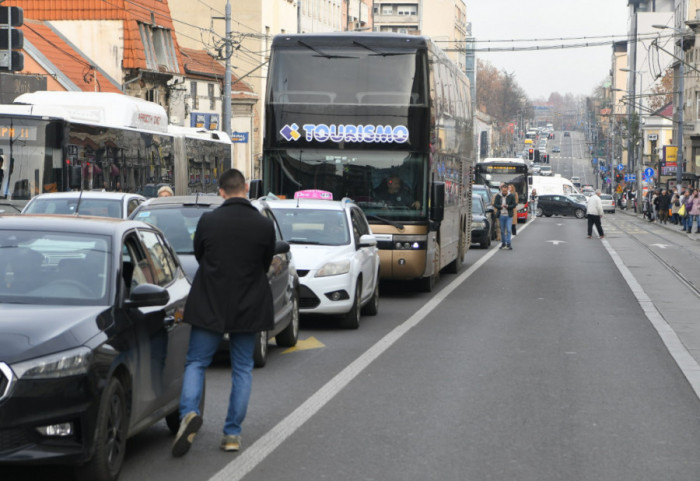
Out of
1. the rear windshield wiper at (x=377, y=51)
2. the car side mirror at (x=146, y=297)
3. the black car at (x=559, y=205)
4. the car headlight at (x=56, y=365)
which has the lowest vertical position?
the black car at (x=559, y=205)

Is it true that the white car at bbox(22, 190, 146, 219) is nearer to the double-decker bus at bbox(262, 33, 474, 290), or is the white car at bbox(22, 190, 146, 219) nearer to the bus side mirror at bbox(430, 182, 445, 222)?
the double-decker bus at bbox(262, 33, 474, 290)

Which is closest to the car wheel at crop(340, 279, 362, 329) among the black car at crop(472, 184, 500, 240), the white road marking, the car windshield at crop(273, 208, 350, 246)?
the white road marking

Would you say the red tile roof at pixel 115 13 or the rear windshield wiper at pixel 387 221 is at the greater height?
the red tile roof at pixel 115 13

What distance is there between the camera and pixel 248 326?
305 inches

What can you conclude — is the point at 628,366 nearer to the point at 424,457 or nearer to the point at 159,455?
the point at 424,457

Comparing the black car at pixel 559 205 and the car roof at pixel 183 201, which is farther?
the black car at pixel 559 205

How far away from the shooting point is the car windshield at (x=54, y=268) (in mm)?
7180

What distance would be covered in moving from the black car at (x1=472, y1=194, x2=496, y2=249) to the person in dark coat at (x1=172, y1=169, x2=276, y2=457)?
1126 inches

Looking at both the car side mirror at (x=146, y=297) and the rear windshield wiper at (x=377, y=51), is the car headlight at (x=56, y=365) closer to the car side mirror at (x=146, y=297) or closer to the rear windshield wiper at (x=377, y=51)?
the car side mirror at (x=146, y=297)

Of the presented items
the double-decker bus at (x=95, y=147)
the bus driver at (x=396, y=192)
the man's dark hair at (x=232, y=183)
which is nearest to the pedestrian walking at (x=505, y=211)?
the double-decker bus at (x=95, y=147)

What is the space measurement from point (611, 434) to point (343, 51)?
11575 millimetres

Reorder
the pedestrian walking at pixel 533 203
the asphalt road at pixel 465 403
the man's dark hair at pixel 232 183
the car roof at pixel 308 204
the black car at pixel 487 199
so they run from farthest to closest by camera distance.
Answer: the pedestrian walking at pixel 533 203, the black car at pixel 487 199, the car roof at pixel 308 204, the man's dark hair at pixel 232 183, the asphalt road at pixel 465 403

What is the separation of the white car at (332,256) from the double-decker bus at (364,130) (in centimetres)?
230

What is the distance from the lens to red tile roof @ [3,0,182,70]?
52.3 metres
